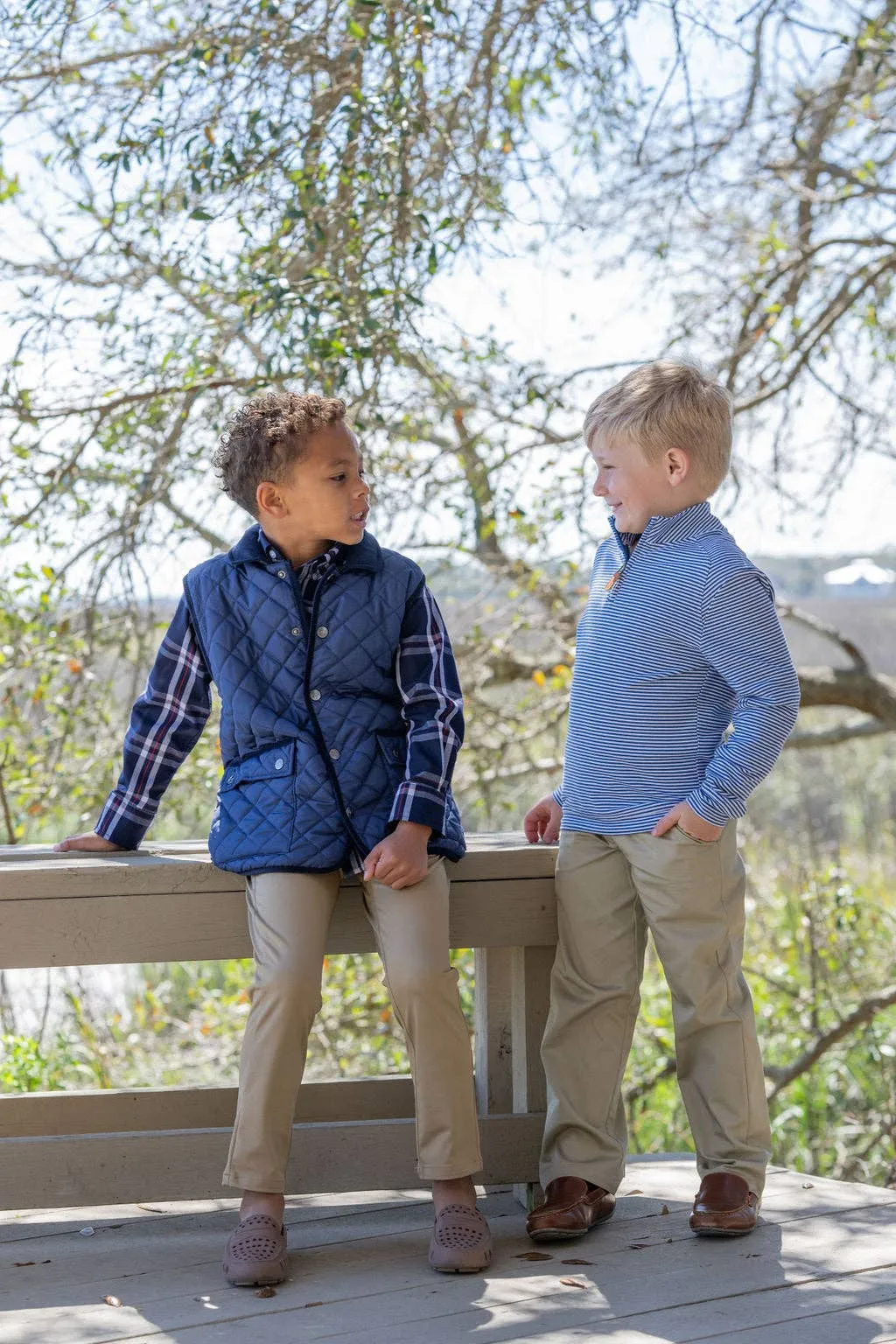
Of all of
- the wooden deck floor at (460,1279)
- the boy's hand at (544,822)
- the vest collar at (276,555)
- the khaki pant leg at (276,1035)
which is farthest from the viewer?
the boy's hand at (544,822)

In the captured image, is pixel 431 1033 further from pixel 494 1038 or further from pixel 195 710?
pixel 195 710

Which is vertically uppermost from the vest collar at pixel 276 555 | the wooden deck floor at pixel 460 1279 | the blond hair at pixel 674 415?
the blond hair at pixel 674 415

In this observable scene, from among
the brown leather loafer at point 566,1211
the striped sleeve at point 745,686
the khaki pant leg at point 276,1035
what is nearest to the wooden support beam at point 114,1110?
the khaki pant leg at point 276,1035

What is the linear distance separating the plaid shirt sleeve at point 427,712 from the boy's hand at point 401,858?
0.02 meters

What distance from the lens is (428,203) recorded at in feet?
12.6

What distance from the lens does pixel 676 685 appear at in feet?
7.64

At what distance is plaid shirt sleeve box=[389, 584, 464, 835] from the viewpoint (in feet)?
7.33

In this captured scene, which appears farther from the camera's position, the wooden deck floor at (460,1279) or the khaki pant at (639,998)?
the khaki pant at (639,998)

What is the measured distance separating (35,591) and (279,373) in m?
0.99

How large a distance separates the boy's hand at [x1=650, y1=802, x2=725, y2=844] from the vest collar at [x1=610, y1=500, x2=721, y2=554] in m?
0.45

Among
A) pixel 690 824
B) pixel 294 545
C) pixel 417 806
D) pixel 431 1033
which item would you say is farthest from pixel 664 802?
pixel 294 545

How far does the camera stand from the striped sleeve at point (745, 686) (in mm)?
2209

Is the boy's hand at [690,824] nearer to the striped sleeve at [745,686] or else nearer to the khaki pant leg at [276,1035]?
the striped sleeve at [745,686]

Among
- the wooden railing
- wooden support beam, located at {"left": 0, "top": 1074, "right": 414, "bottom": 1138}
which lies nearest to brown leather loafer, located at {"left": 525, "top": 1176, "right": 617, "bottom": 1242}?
the wooden railing
